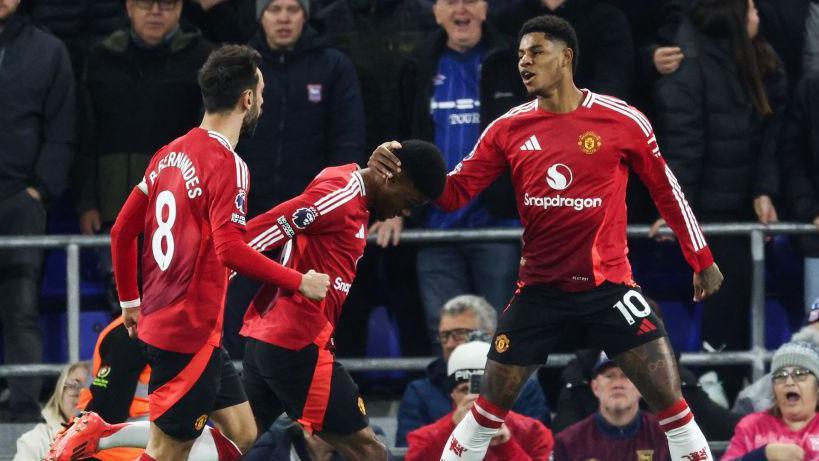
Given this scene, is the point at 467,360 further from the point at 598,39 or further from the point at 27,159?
the point at 27,159

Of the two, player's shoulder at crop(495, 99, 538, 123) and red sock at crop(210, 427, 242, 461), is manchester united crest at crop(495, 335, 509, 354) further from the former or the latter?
red sock at crop(210, 427, 242, 461)

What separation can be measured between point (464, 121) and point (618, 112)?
2546 millimetres

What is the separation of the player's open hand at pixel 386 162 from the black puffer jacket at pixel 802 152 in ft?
11.3

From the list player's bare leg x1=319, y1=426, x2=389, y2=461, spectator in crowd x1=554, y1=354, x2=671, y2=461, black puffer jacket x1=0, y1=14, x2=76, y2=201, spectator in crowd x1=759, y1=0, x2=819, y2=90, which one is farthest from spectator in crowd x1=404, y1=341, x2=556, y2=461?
spectator in crowd x1=759, y1=0, x2=819, y2=90

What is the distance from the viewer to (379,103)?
37.0ft

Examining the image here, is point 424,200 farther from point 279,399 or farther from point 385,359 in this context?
point 385,359

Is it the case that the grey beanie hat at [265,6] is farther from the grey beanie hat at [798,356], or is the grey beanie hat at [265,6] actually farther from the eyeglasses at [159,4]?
the grey beanie hat at [798,356]

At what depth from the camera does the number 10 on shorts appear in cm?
832

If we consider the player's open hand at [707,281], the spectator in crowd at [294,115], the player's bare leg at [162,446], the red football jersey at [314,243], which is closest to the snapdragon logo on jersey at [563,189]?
the player's open hand at [707,281]

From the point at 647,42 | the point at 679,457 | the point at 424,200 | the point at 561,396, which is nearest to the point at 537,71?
the point at 424,200

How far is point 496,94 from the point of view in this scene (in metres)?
10.8

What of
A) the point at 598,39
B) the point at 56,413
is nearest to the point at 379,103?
the point at 598,39

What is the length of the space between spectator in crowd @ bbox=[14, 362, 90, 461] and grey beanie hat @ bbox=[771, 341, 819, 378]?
366 cm

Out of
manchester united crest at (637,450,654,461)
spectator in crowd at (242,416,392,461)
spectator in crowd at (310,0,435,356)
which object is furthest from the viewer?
spectator in crowd at (310,0,435,356)
